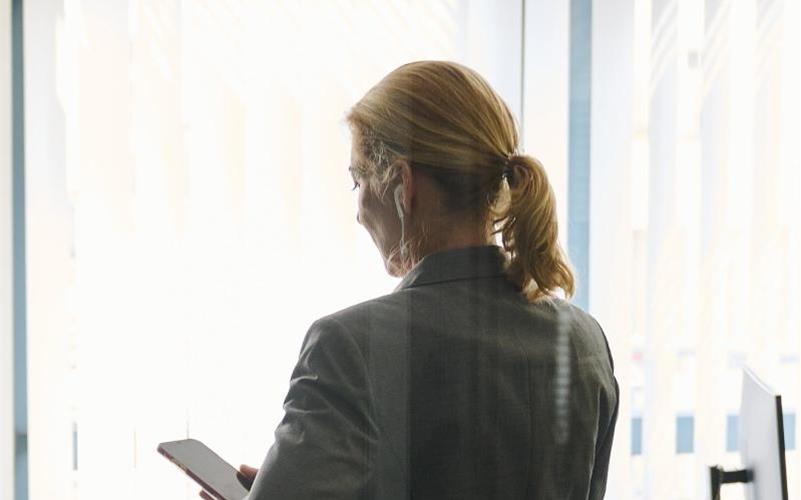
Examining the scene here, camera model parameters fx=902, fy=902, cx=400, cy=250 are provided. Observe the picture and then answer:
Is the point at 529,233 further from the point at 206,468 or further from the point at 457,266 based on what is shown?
the point at 206,468

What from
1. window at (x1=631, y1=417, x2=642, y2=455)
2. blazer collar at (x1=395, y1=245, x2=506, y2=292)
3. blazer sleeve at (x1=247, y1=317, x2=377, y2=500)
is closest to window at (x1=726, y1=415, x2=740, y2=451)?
window at (x1=631, y1=417, x2=642, y2=455)

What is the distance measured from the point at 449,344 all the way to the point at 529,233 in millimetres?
156

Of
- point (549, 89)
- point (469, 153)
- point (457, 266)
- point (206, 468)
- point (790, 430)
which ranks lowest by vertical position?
point (790, 430)

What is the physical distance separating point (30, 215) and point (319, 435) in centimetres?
96

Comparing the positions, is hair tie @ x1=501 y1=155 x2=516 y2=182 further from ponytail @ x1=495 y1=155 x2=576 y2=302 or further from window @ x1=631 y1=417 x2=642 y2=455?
window @ x1=631 y1=417 x2=642 y2=455

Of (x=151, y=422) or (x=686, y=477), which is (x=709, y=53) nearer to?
(x=686, y=477)

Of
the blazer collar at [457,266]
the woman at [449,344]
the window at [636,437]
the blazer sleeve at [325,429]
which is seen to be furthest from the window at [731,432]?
the blazer sleeve at [325,429]

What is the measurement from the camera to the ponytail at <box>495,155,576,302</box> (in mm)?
834

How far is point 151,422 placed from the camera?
1523mm

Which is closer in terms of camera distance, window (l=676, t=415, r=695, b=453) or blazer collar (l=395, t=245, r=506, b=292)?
blazer collar (l=395, t=245, r=506, b=292)

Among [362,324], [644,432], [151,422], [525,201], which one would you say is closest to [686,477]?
[644,432]

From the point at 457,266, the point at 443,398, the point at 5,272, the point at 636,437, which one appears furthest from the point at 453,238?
the point at 636,437

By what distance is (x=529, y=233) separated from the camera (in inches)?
33.5

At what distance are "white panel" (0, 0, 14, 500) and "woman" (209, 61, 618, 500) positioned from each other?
30.8 inches
